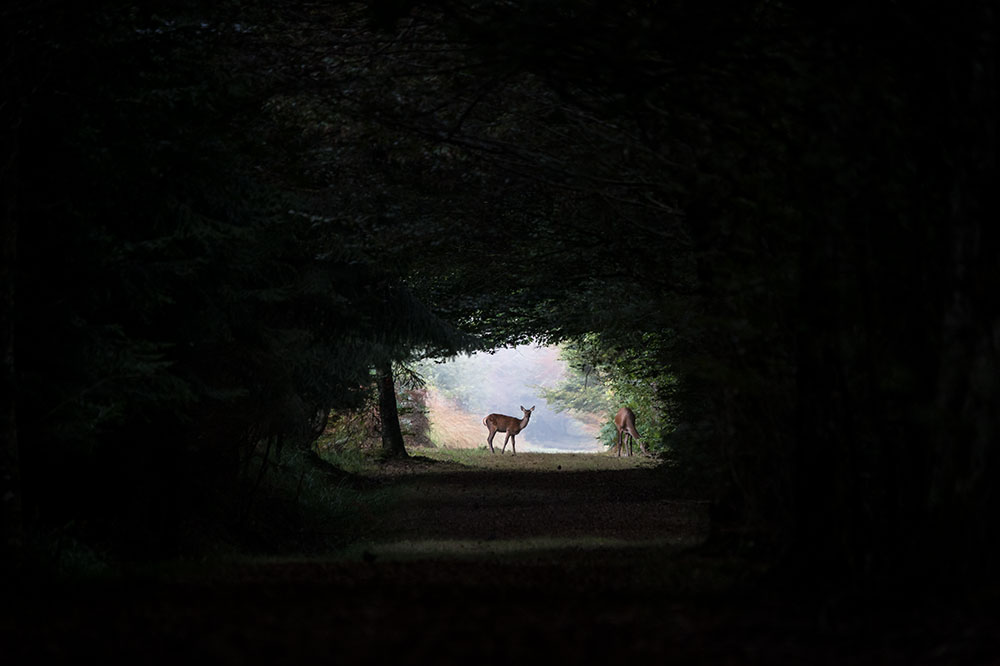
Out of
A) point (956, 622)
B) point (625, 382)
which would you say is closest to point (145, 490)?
point (956, 622)

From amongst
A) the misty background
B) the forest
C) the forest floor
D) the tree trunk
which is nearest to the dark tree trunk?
the forest

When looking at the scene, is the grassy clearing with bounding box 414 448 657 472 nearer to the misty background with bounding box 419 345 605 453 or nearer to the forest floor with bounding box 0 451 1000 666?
the forest floor with bounding box 0 451 1000 666

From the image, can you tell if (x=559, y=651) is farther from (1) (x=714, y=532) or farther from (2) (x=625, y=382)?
(2) (x=625, y=382)

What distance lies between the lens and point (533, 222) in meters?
15.4

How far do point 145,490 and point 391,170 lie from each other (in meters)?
5.09

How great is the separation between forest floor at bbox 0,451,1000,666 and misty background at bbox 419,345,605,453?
55.6 metres

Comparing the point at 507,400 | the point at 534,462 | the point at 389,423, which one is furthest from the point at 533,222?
the point at 507,400

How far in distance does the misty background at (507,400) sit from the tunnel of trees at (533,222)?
49324 millimetres

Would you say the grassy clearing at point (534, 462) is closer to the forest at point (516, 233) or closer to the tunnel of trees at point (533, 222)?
the tunnel of trees at point (533, 222)

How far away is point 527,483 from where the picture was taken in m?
23.2

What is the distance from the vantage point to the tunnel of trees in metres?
5.07

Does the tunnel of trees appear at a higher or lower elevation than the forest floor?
higher

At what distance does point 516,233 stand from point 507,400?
11953 cm

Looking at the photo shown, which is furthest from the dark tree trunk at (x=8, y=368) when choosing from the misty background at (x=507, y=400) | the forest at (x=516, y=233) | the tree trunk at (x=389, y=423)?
the misty background at (x=507, y=400)
